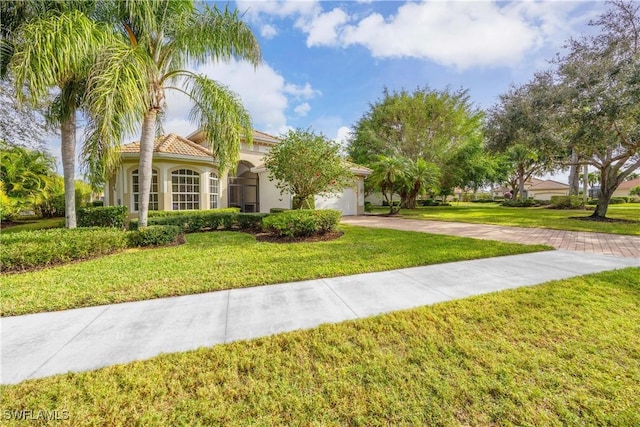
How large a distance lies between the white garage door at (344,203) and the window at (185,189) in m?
7.96

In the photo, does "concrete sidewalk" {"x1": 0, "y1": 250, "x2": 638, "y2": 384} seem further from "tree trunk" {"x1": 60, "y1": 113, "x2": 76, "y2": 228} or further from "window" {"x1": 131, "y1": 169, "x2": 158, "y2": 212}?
"window" {"x1": 131, "y1": 169, "x2": 158, "y2": 212}

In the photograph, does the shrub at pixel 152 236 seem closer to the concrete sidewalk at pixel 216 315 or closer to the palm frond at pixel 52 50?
the palm frond at pixel 52 50

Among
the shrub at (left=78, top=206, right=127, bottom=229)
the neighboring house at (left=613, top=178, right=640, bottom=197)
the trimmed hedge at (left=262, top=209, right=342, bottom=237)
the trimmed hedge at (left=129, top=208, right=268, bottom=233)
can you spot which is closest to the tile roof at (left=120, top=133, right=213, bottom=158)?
the shrub at (left=78, top=206, right=127, bottom=229)

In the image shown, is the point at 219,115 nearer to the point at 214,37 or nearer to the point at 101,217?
the point at 214,37

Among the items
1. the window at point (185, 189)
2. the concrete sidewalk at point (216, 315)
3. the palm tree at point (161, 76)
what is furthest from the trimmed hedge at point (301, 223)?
the window at point (185, 189)

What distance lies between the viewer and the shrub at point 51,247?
563cm

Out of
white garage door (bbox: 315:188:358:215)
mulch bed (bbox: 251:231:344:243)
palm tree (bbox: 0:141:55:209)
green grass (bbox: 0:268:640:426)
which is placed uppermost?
palm tree (bbox: 0:141:55:209)

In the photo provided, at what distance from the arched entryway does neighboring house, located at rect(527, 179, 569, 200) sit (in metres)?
68.3

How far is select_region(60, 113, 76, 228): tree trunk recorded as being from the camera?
8156 millimetres

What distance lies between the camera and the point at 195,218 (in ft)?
36.3

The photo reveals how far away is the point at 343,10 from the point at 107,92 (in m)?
9.14

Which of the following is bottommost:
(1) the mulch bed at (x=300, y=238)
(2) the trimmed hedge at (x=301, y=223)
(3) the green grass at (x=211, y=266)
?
(3) the green grass at (x=211, y=266)

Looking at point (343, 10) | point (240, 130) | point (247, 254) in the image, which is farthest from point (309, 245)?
point (343, 10)

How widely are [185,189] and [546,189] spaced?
76585 millimetres
